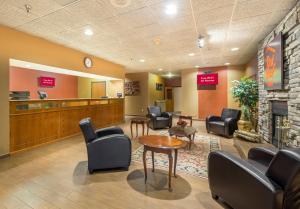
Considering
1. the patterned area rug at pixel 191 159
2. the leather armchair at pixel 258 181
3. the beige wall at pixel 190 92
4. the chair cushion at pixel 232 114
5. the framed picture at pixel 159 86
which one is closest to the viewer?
the leather armchair at pixel 258 181

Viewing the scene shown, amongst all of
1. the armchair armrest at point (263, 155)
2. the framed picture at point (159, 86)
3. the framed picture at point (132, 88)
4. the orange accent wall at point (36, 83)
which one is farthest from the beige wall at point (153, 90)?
the armchair armrest at point (263, 155)

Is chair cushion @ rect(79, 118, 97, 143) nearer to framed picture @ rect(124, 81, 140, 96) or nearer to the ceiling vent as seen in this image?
the ceiling vent

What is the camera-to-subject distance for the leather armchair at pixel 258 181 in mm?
1321

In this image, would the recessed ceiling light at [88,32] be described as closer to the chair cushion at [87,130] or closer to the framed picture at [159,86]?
the chair cushion at [87,130]

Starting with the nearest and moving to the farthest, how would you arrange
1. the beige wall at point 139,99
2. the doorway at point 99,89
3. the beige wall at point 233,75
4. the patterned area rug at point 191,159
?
the patterned area rug at point 191,159
the beige wall at point 233,75
the doorway at point 99,89
the beige wall at point 139,99

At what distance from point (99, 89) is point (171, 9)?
21.1 ft

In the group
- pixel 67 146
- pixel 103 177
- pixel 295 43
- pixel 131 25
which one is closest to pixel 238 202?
pixel 103 177

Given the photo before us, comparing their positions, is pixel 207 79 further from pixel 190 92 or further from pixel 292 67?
pixel 292 67

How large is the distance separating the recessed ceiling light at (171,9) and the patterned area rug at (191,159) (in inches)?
108

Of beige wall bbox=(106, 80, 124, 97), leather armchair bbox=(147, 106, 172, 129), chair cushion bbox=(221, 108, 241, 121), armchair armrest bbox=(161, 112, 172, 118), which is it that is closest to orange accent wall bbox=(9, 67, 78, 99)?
beige wall bbox=(106, 80, 124, 97)

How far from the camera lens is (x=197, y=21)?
327 centimetres

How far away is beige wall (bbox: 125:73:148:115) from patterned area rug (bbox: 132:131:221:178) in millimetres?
6018

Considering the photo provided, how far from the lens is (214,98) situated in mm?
8312

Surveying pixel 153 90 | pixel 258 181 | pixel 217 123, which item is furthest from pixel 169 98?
A: pixel 258 181
